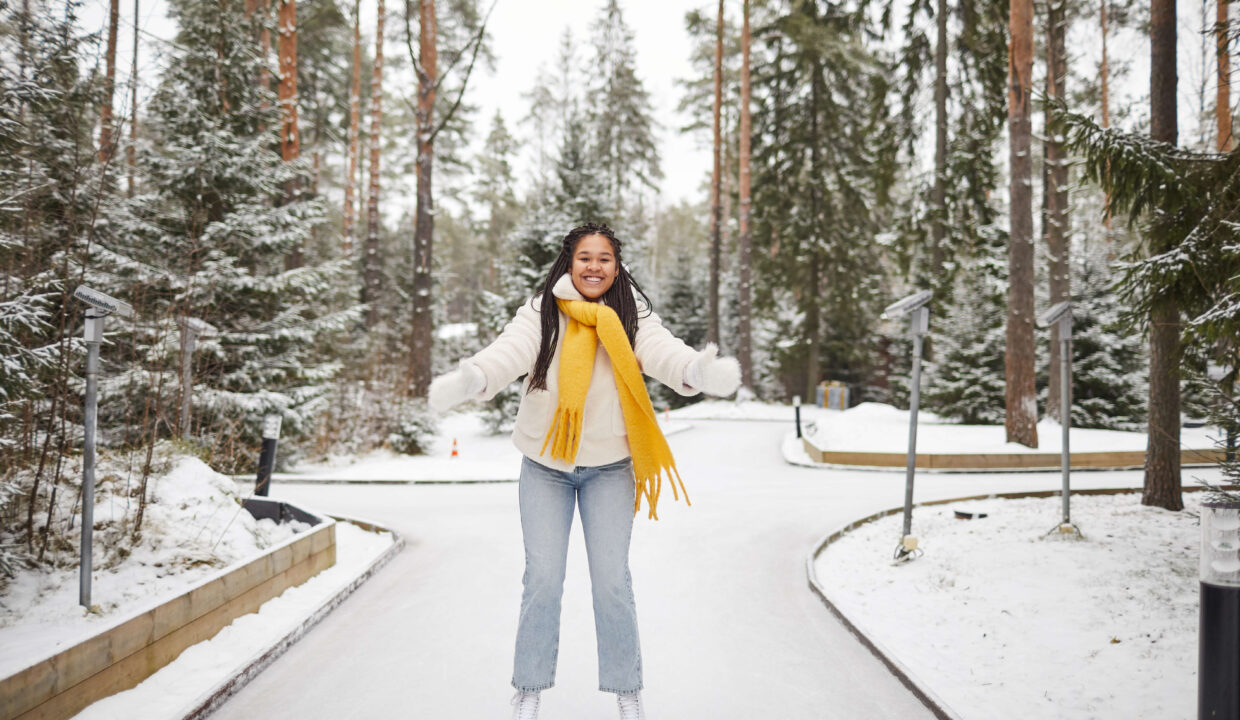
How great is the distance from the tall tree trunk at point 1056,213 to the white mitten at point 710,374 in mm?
14973

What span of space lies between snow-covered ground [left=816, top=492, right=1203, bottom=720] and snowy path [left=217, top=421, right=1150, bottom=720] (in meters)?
0.35

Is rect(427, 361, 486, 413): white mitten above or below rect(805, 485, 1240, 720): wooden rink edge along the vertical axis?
above

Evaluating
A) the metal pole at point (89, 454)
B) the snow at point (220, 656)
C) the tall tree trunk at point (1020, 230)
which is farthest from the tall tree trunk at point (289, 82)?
the tall tree trunk at point (1020, 230)

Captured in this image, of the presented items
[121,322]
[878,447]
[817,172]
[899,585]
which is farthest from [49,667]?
[817,172]

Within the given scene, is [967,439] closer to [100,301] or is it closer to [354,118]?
[100,301]

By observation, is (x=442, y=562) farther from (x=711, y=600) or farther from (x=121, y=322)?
(x=121, y=322)

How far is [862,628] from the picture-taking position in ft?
14.0

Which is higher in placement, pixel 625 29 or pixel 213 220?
pixel 625 29

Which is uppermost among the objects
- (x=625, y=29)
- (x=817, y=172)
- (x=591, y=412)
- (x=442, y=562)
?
(x=625, y=29)

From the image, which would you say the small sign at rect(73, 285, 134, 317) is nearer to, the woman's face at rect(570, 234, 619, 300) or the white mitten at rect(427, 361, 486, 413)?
the white mitten at rect(427, 361, 486, 413)

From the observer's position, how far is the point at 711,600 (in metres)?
5.02

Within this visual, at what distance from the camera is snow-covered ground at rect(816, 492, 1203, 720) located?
3328 millimetres

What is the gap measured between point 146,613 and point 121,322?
651cm

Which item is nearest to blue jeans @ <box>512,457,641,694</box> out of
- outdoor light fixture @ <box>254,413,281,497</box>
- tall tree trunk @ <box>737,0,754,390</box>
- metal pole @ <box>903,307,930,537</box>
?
metal pole @ <box>903,307,930,537</box>
